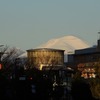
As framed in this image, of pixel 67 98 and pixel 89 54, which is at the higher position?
pixel 89 54

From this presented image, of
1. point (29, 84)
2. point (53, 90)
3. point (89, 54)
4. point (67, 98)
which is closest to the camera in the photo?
point (29, 84)

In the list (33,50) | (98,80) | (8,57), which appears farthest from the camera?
(33,50)

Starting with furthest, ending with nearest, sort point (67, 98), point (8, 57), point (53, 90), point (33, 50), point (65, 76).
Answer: point (33, 50)
point (65, 76)
point (8, 57)
point (67, 98)
point (53, 90)

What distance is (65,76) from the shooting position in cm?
9894

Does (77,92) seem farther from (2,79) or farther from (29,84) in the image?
(2,79)

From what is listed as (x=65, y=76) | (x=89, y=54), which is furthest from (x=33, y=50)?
(x=65, y=76)

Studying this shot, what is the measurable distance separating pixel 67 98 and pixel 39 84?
43.5 feet

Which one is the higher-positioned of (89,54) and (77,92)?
(89,54)

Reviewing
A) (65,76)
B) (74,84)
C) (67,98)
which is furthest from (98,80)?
(65,76)

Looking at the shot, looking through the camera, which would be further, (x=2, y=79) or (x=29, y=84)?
(x=29, y=84)

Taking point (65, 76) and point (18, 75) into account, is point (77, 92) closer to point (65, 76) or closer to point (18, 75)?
point (18, 75)

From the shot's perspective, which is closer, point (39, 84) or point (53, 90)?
point (39, 84)

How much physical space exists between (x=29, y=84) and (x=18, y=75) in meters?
2.50

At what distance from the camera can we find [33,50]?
184m
